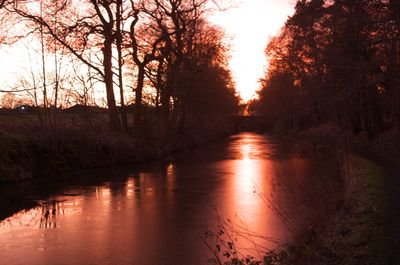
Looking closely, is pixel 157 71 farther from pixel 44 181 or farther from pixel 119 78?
pixel 44 181

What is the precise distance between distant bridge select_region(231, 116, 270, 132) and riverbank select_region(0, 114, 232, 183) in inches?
2170

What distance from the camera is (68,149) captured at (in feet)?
80.2

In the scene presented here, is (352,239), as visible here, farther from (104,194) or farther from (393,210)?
(104,194)

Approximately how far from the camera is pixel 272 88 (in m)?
67.4

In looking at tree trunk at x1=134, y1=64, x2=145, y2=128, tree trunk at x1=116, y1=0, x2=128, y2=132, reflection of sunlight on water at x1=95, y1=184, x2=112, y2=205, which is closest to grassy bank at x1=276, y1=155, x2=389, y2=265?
reflection of sunlight on water at x1=95, y1=184, x2=112, y2=205

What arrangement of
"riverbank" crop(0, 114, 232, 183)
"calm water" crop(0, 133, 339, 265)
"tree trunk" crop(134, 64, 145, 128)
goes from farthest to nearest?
1. "tree trunk" crop(134, 64, 145, 128)
2. "riverbank" crop(0, 114, 232, 183)
3. "calm water" crop(0, 133, 339, 265)

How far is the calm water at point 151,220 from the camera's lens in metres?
9.65

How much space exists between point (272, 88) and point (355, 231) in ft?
193

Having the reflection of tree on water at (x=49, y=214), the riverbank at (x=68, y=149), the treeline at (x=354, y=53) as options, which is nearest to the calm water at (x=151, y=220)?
the reflection of tree on water at (x=49, y=214)

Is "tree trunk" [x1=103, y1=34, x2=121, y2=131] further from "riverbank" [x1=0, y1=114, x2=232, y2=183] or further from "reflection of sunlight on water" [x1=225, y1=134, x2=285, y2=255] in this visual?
"reflection of sunlight on water" [x1=225, y1=134, x2=285, y2=255]

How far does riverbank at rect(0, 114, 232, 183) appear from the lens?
68.9ft

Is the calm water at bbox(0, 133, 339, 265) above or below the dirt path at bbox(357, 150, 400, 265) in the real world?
below

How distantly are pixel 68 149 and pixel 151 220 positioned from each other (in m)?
12.9

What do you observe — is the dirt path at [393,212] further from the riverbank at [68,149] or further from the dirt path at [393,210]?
the riverbank at [68,149]
